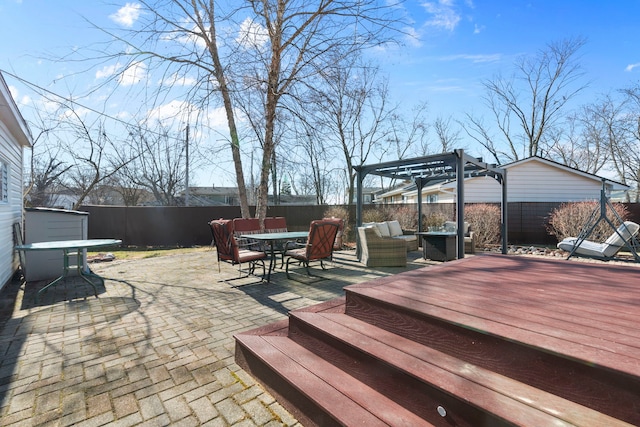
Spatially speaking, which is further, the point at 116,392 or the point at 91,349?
the point at 91,349

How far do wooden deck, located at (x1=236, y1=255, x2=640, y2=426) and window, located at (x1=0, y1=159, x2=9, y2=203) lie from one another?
5.93 meters

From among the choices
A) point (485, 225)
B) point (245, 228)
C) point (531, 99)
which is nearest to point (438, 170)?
point (485, 225)

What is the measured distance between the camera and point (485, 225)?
9.91 meters

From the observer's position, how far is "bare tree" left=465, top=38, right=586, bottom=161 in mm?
19391

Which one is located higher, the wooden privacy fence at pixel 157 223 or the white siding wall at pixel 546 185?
the white siding wall at pixel 546 185

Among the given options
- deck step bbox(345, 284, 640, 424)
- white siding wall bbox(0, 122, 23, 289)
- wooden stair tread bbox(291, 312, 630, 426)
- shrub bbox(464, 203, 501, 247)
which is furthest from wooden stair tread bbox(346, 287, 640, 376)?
shrub bbox(464, 203, 501, 247)

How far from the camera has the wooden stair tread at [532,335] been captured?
1.32 metres

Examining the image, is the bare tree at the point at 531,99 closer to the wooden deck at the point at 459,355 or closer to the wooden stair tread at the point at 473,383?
the wooden deck at the point at 459,355

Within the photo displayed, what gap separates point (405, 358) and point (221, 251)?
4.02 metres

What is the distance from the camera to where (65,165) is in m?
14.1

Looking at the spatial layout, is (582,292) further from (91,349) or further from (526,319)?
(91,349)

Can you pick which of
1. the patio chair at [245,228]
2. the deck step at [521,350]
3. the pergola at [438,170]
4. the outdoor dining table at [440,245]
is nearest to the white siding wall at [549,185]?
the pergola at [438,170]

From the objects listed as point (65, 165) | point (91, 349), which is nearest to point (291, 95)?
point (91, 349)

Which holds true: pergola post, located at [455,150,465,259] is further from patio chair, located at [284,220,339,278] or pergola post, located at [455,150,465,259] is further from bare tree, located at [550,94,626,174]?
bare tree, located at [550,94,626,174]
